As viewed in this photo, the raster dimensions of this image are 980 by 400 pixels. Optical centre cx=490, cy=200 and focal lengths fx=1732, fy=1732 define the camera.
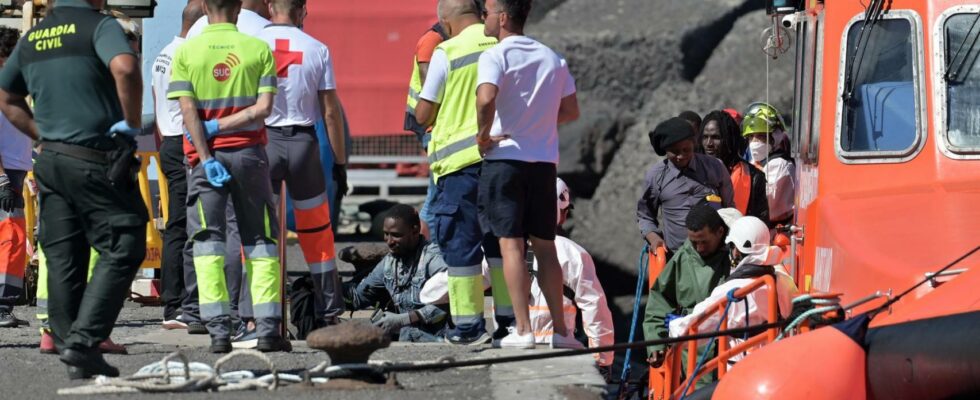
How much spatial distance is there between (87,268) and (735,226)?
3.41 metres

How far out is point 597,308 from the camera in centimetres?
1054

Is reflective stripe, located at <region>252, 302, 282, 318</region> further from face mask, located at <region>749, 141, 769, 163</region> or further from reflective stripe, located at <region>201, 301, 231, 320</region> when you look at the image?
face mask, located at <region>749, 141, 769, 163</region>

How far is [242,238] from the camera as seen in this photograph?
26.9 feet

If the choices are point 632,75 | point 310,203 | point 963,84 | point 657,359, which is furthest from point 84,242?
point 632,75

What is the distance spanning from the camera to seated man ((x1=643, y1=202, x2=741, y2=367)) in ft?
30.5

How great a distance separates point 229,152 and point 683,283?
2.66 meters

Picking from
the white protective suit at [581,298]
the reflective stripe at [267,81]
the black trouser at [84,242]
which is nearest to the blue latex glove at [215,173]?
the reflective stripe at [267,81]

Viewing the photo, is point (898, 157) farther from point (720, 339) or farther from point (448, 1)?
point (448, 1)

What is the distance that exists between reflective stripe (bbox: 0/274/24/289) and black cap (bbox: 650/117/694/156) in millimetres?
3993

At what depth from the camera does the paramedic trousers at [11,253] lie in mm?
10148

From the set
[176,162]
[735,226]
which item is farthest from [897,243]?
Answer: [176,162]

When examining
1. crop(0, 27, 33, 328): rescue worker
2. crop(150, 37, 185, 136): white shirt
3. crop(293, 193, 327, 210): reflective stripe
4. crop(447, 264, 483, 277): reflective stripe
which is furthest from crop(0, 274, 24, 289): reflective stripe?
crop(447, 264, 483, 277): reflective stripe

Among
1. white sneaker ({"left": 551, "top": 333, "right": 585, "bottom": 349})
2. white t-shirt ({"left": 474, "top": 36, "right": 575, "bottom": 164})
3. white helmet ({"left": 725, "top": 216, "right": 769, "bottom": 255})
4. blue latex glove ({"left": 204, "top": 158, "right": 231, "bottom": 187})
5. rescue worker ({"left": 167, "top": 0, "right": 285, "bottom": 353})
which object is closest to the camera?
blue latex glove ({"left": 204, "top": 158, "right": 231, "bottom": 187})

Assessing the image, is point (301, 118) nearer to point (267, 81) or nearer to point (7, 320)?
point (267, 81)
